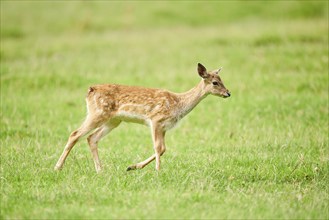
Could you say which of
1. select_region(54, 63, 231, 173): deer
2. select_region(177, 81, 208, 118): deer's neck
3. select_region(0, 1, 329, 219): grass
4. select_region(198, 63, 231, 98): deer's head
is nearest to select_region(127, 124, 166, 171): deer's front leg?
select_region(54, 63, 231, 173): deer

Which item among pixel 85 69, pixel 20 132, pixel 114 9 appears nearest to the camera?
pixel 20 132

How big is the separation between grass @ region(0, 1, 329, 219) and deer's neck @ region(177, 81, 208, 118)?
2.34 ft

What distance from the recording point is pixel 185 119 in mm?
13758

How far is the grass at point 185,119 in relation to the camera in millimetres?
7660

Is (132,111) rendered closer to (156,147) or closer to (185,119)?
(156,147)

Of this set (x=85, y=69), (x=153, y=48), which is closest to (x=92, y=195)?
(x=85, y=69)

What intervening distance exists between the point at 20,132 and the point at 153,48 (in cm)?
910

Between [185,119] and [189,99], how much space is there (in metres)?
4.13

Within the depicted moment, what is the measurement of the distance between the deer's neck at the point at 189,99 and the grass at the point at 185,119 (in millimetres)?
712

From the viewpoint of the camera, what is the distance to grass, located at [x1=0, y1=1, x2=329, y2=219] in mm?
7660

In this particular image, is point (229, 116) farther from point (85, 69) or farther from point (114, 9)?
point (114, 9)

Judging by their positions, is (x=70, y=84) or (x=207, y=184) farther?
(x=70, y=84)

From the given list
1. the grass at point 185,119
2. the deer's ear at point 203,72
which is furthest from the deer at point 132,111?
the grass at point 185,119

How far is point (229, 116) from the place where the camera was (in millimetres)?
13539
